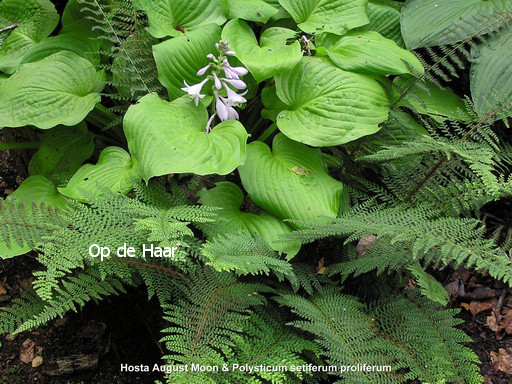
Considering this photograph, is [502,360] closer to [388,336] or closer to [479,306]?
[479,306]

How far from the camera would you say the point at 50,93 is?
2.25 m

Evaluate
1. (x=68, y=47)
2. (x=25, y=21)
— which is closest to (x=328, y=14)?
(x=68, y=47)

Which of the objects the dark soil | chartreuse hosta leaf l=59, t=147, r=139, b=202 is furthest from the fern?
chartreuse hosta leaf l=59, t=147, r=139, b=202

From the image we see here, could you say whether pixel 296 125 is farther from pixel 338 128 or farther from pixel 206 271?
pixel 206 271

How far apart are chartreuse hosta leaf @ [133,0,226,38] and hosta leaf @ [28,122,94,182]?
0.67 meters

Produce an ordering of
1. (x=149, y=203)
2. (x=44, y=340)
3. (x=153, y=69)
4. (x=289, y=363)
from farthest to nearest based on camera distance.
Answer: (x=153, y=69) → (x=44, y=340) → (x=149, y=203) → (x=289, y=363)

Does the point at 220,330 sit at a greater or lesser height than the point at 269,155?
lesser

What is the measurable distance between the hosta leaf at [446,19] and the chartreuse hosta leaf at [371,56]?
20cm

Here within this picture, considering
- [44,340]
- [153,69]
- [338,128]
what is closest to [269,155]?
[338,128]

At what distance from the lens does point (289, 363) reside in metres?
1.65

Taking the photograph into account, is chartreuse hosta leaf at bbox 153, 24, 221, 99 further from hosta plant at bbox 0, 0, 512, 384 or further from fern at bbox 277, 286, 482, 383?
fern at bbox 277, 286, 482, 383

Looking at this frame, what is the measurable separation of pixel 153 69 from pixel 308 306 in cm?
141

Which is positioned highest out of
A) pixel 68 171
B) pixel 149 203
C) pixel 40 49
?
pixel 40 49

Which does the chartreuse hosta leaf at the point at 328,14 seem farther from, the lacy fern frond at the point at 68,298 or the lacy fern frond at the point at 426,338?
the lacy fern frond at the point at 68,298
